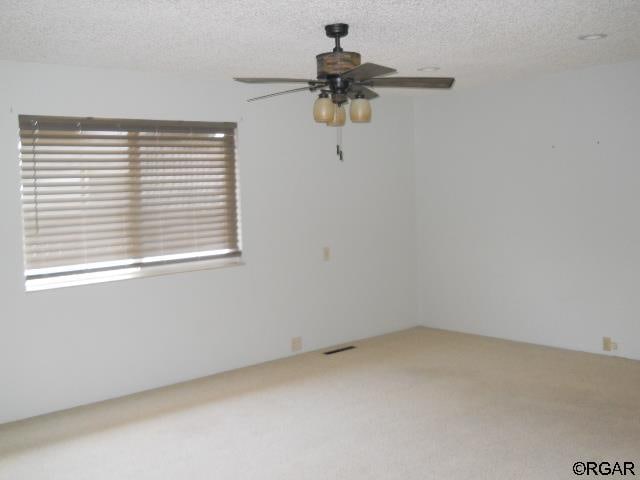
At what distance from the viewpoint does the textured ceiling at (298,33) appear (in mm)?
3115

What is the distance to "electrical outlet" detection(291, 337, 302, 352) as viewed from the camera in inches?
219

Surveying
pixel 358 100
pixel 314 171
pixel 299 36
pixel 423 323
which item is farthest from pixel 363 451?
pixel 423 323

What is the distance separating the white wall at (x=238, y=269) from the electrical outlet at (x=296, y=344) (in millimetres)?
52

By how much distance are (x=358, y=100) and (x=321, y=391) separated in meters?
2.24

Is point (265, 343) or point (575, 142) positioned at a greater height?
point (575, 142)

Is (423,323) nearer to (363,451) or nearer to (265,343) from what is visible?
(265,343)

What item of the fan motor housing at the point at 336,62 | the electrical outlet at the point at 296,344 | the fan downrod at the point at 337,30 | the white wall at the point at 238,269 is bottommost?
the electrical outlet at the point at 296,344

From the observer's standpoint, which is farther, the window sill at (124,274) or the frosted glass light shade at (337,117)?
the window sill at (124,274)

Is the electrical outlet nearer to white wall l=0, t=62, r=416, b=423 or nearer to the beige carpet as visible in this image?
white wall l=0, t=62, r=416, b=423

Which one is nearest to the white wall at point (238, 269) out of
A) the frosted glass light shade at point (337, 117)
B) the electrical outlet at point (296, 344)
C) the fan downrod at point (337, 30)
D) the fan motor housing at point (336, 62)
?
the electrical outlet at point (296, 344)

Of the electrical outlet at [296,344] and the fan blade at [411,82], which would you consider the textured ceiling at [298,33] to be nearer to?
the fan blade at [411,82]

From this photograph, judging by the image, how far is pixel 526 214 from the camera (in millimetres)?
5672

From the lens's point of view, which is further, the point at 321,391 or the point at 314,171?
the point at 314,171

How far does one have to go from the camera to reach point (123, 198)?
183 inches
